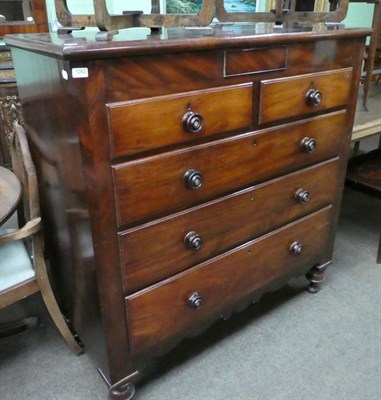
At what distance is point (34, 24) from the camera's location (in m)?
2.71

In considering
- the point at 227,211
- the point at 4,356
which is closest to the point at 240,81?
the point at 227,211

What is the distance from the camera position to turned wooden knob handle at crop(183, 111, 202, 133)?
3.47ft

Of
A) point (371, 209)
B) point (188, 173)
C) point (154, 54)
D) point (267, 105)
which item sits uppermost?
point (154, 54)

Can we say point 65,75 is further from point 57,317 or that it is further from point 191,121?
point 57,317

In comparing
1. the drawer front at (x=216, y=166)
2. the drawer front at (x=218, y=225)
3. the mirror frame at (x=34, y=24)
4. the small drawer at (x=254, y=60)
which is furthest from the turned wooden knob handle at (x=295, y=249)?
the mirror frame at (x=34, y=24)

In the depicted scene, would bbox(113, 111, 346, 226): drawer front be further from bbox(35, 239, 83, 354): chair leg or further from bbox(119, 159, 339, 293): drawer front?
bbox(35, 239, 83, 354): chair leg

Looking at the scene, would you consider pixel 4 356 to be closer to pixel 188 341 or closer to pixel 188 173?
pixel 188 341

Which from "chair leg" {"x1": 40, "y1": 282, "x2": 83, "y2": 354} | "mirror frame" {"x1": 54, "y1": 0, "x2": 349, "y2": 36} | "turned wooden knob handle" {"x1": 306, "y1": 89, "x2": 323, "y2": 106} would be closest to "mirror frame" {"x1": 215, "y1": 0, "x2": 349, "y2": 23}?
"mirror frame" {"x1": 54, "y1": 0, "x2": 349, "y2": 36}

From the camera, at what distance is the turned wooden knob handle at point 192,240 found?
1203 mm

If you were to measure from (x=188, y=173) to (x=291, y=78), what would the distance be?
1.52 feet

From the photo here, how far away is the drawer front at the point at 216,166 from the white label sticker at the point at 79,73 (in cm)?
23

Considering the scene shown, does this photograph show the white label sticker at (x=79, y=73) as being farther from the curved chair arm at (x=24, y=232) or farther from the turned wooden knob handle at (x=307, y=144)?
the turned wooden knob handle at (x=307, y=144)

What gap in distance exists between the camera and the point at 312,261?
172cm

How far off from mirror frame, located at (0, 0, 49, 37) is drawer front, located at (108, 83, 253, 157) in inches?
83.6
